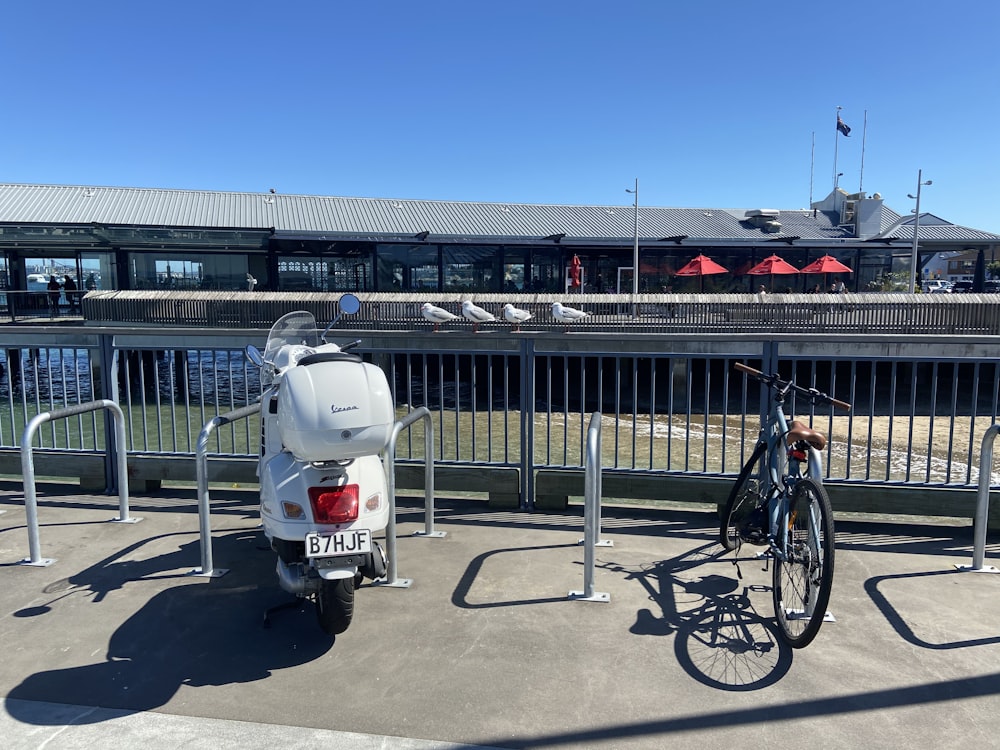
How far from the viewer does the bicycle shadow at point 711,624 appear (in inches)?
124

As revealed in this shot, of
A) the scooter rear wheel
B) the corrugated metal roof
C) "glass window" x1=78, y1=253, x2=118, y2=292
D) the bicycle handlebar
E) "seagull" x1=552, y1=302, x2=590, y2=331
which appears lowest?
the scooter rear wheel

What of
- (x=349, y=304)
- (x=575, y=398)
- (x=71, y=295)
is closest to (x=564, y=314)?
(x=575, y=398)

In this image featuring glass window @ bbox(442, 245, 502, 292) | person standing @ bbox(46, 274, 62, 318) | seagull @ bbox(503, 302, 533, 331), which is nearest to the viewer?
seagull @ bbox(503, 302, 533, 331)

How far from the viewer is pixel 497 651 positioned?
3.34 m

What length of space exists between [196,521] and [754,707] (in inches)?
154

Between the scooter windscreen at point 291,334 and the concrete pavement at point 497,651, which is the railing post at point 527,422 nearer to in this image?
the concrete pavement at point 497,651

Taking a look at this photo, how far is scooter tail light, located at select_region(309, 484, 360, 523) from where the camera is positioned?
3236 millimetres

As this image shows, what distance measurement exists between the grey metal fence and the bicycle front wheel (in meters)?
0.83

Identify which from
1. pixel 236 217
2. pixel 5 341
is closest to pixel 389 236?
pixel 236 217

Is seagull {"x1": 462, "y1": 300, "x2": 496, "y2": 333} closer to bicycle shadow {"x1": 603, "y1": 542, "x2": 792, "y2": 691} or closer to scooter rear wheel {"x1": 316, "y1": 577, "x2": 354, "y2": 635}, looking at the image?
bicycle shadow {"x1": 603, "y1": 542, "x2": 792, "y2": 691}

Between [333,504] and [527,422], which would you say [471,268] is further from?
[333,504]

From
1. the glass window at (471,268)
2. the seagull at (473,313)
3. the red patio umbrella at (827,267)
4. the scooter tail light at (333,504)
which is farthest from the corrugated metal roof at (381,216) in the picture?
the scooter tail light at (333,504)

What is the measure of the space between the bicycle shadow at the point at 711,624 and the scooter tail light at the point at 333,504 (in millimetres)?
1497

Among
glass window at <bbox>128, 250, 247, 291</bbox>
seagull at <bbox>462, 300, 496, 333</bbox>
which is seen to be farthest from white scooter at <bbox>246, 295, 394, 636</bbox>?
glass window at <bbox>128, 250, 247, 291</bbox>
